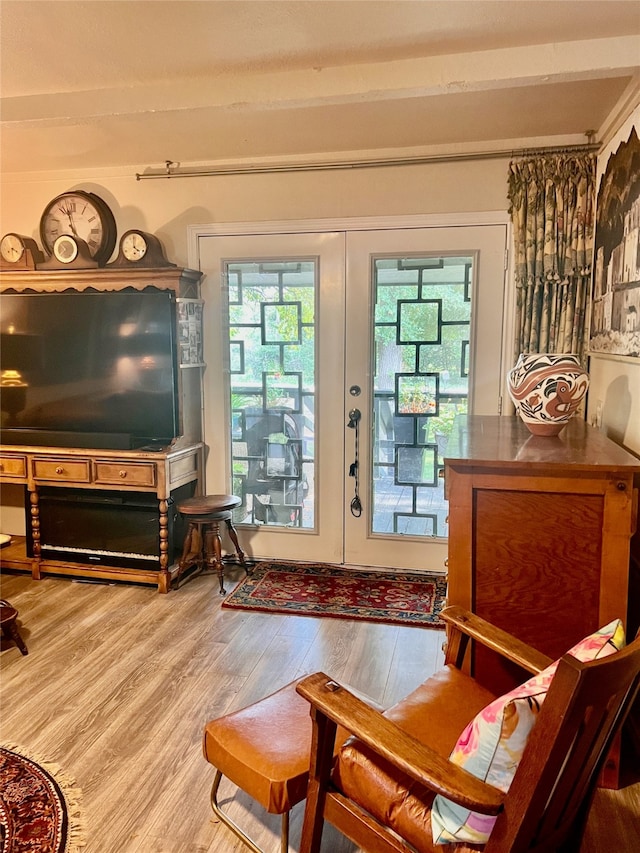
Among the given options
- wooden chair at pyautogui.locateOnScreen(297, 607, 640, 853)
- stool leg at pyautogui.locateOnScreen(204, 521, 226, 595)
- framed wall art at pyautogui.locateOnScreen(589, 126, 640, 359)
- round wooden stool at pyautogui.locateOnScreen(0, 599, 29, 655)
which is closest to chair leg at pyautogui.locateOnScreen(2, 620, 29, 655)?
round wooden stool at pyautogui.locateOnScreen(0, 599, 29, 655)

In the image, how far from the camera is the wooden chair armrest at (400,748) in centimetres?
111

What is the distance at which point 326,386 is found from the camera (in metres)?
3.67

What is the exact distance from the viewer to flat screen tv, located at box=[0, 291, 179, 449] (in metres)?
3.47

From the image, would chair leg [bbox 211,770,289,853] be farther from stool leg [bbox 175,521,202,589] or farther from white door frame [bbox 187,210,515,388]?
white door frame [bbox 187,210,515,388]

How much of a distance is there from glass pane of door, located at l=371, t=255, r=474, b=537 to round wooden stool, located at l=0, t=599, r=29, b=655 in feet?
6.45

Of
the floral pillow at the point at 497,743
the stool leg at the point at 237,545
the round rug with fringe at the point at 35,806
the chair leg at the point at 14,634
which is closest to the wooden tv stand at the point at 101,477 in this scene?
the stool leg at the point at 237,545

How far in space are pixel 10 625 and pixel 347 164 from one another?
2888 millimetres

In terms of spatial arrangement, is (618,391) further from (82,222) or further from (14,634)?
(82,222)

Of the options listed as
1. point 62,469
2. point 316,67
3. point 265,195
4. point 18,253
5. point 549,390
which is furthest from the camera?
point 18,253

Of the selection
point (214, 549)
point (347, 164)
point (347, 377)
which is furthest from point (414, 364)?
point (214, 549)

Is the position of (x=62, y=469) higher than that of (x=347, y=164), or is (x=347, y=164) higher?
(x=347, y=164)

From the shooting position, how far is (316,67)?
2309 mm

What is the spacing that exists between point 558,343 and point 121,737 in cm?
269

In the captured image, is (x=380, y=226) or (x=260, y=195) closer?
(x=380, y=226)
